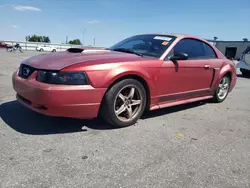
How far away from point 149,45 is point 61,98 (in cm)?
194

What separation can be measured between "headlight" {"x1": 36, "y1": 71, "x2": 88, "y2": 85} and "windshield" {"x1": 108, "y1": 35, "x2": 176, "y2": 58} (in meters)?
1.35

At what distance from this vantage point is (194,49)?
452 cm

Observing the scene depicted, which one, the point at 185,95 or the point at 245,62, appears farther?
the point at 245,62

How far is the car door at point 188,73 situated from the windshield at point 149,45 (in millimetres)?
153

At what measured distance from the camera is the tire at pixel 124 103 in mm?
3182

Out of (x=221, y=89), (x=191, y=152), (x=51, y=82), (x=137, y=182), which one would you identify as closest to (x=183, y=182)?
(x=137, y=182)

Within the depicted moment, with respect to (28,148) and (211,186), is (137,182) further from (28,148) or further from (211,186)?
(28,148)

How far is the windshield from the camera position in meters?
3.92

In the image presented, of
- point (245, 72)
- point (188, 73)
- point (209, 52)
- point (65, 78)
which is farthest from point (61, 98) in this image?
point (245, 72)

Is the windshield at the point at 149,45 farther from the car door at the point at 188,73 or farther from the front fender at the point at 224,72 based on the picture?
the front fender at the point at 224,72

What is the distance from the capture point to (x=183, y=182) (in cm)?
217

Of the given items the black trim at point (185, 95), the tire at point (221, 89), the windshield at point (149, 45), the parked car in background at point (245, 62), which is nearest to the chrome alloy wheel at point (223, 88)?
the tire at point (221, 89)

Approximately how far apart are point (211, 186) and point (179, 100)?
2183mm

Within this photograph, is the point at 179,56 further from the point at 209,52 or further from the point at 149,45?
the point at 209,52
